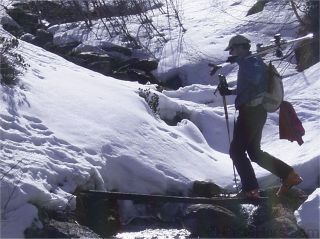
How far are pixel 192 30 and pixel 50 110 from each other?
15302mm

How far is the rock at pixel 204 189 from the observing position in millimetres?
9164

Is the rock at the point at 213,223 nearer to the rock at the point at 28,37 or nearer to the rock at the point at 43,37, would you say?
the rock at the point at 28,37

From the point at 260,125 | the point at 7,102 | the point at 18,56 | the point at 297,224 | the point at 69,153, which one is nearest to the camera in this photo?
the point at 297,224

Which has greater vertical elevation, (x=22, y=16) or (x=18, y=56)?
(x=18, y=56)

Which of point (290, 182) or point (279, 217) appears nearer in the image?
point (279, 217)

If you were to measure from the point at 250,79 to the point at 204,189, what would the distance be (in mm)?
1984

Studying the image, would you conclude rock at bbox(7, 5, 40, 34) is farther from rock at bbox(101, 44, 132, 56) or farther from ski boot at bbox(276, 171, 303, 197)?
ski boot at bbox(276, 171, 303, 197)

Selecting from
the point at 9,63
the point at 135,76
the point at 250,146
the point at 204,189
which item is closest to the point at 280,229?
the point at 250,146

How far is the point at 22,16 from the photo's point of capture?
1051 inches

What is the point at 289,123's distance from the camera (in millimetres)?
8023

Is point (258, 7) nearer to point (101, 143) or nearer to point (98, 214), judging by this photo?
point (101, 143)

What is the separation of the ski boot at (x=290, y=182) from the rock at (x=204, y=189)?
1353 millimetres

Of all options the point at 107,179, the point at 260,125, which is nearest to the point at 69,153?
the point at 107,179

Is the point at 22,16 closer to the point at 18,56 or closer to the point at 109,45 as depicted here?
the point at 109,45
